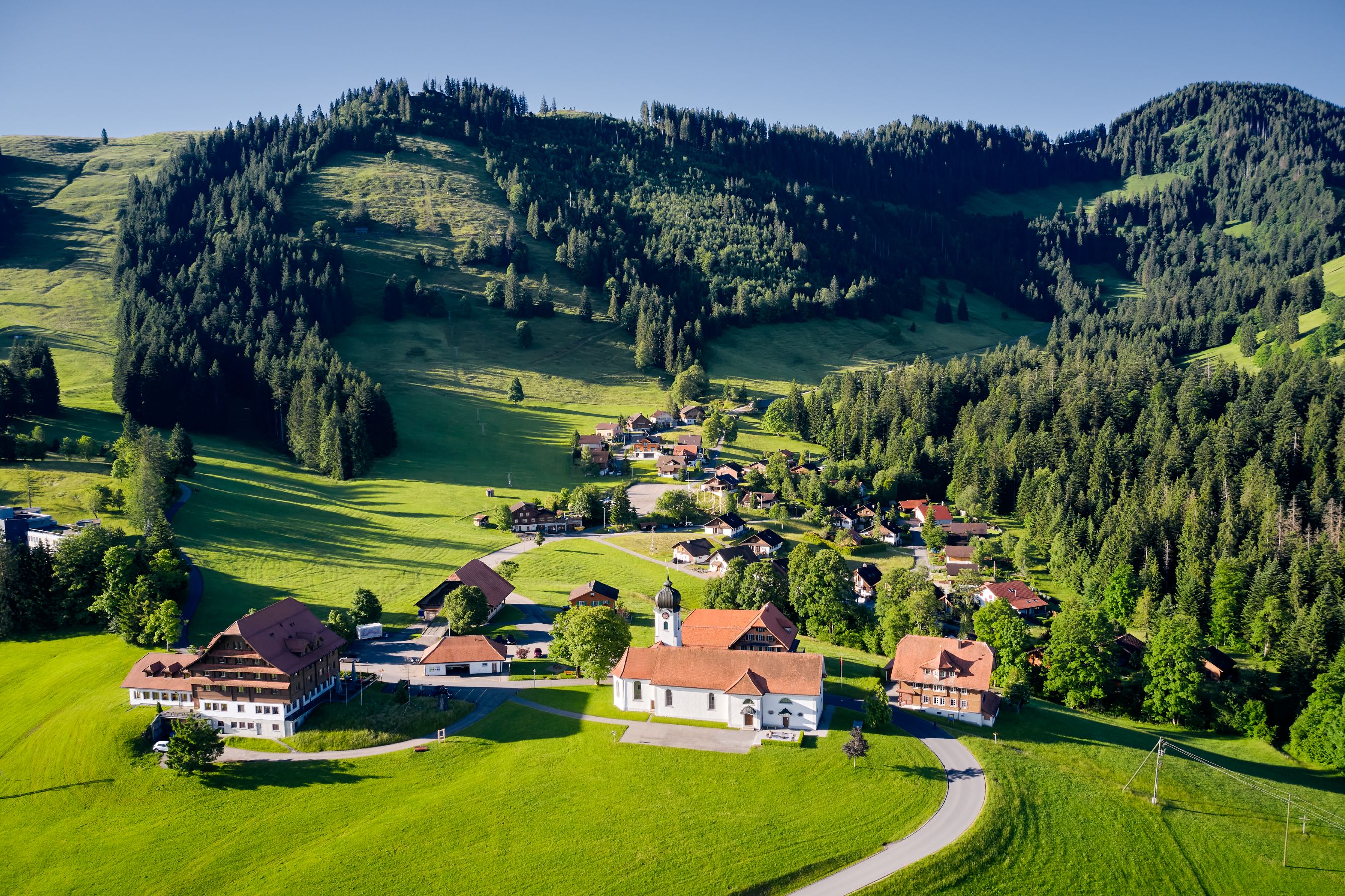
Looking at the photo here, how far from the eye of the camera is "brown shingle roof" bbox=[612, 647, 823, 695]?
58.0m

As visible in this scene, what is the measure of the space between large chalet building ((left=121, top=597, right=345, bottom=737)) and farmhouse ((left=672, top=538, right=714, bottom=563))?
45.5 meters

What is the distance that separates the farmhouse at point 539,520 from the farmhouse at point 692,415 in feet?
167

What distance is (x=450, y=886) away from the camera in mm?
42156

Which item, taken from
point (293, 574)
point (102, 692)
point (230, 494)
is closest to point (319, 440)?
point (230, 494)

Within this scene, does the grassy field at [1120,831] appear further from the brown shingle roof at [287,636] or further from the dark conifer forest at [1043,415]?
→ the brown shingle roof at [287,636]

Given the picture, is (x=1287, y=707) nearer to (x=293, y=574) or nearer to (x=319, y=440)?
(x=293, y=574)

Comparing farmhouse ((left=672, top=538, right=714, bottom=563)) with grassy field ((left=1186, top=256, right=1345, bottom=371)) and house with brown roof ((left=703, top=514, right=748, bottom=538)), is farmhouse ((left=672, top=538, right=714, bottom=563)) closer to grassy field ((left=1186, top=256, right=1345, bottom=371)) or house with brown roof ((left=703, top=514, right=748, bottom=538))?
house with brown roof ((left=703, top=514, right=748, bottom=538))

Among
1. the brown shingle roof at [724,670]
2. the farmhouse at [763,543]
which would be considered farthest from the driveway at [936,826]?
the farmhouse at [763,543]

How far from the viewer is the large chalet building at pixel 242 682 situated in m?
56.6

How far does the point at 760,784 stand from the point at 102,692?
47641 millimetres

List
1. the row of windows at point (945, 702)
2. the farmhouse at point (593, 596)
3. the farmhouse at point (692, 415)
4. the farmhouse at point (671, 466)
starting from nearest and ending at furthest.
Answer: the row of windows at point (945, 702), the farmhouse at point (593, 596), the farmhouse at point (671, 466), the farmhouse at point (692, 415)

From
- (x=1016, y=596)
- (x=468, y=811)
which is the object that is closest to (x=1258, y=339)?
(x=1016, y=596)

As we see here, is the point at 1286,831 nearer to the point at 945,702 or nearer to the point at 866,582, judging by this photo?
the point at 945,702

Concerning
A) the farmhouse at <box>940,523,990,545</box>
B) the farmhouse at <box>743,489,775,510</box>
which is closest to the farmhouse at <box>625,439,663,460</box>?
the farmhouse at <box>743,489,775,510</box>
